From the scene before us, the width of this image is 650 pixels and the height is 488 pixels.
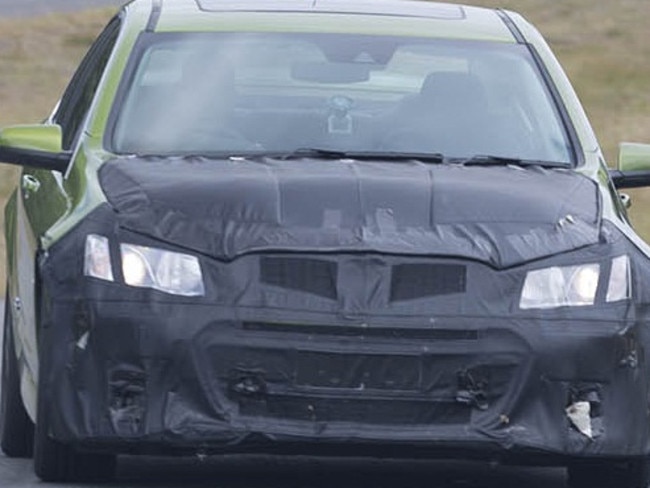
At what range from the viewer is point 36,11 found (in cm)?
2880

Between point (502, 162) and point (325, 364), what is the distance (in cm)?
123

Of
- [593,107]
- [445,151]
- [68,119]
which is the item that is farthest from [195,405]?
[593,107]

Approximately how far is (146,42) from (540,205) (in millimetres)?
1673

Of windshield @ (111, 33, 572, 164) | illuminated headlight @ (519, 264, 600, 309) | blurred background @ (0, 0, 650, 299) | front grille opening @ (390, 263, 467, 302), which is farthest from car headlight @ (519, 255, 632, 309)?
blurred background @ (0, 0, 650, 299)

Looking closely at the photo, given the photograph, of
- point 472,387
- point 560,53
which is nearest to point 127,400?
point 472,387

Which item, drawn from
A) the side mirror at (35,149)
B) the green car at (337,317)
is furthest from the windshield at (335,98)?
the green car at (337,317)

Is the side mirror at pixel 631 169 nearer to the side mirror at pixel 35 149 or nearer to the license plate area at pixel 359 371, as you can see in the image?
the license plate area at pixel 359 371

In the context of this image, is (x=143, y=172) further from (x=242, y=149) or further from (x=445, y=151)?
(x=445, y=151)

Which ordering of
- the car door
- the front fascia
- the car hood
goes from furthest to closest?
the car door, the car hood, the front fascia

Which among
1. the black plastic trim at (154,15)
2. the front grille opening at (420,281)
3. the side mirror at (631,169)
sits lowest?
the side mirror at (631,169)

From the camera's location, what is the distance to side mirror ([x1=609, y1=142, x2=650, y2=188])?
25.9 ft

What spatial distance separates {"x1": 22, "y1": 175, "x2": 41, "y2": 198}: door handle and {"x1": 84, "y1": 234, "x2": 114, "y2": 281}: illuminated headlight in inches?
49.6

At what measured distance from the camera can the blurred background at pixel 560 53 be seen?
20469 mm

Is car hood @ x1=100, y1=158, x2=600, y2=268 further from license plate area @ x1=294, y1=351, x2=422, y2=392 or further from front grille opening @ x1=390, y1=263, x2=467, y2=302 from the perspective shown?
license plate area @ x1=294, y1=351, x2=422, y2=392
